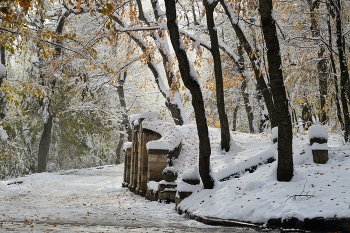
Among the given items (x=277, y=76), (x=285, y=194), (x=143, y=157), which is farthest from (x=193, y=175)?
(x=143, y=157)

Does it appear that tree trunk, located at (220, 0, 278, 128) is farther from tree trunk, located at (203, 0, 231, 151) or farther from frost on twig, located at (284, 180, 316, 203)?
frost on twig, located at (284, 180, 316, 203)

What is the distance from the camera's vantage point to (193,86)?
10609 millimetres

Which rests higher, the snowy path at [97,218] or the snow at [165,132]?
the snow at [165,132]

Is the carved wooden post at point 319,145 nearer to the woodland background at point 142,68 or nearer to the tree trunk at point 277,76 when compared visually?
the woodland background at point 142,68

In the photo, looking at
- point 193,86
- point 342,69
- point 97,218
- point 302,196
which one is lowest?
point 97,218

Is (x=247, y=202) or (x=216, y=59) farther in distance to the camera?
(x=216, y=59)

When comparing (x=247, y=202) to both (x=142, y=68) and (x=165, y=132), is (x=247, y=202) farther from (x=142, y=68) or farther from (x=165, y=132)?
(x=142, y=68)

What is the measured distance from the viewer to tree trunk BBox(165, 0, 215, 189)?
1034 cm

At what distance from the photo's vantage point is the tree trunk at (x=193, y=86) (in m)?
10.3

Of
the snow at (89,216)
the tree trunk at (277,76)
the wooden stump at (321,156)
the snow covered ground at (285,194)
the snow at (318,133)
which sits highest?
the tree trunk at (277,76)

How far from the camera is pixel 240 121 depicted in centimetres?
3825

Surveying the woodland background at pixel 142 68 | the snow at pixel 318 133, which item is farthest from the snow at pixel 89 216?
the snow at pixel 318 133

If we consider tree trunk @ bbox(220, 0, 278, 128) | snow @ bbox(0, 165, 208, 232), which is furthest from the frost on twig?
tree trunk @ bbox(220, 0, 278, 128)

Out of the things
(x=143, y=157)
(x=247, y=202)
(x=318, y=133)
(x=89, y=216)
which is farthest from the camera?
(x=143, y=157)
